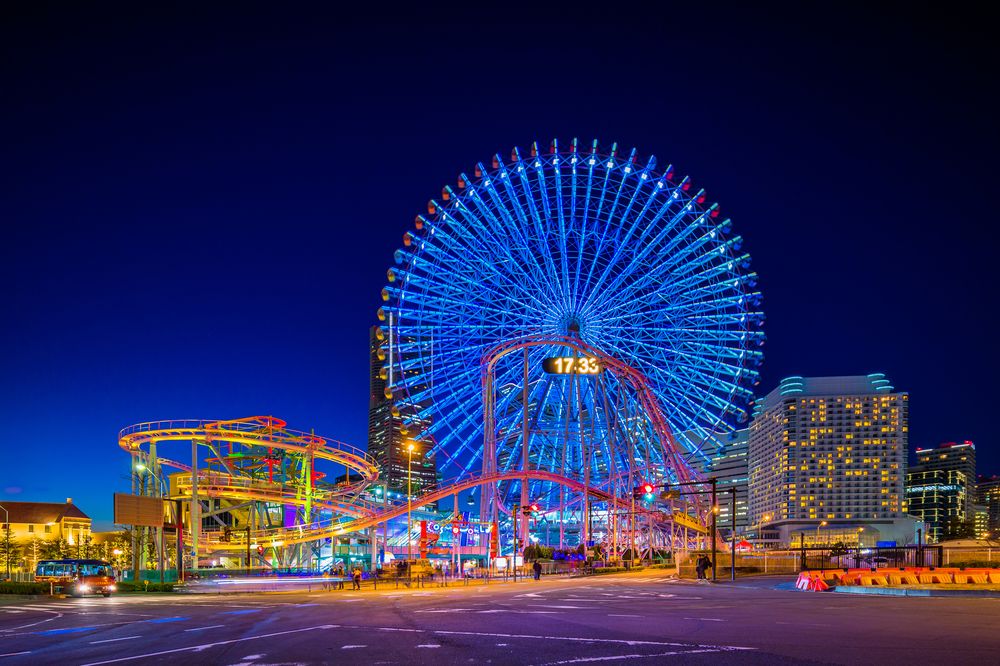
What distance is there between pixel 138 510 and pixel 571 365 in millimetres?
28530

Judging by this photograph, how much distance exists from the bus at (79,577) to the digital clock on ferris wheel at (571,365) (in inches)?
1184

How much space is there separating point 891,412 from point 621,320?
487 feet

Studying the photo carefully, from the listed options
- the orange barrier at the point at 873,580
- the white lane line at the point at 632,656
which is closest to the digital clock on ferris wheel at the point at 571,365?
the orange barrier at the point at 873,580

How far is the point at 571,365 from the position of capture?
201 ft

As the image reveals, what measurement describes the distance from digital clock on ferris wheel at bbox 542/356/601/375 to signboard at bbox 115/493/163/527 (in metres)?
26.0

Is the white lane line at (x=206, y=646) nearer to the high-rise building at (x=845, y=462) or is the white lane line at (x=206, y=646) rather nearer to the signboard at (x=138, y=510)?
the signboard at (x=138, y=510)

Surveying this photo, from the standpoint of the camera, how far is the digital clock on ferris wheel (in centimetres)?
6062

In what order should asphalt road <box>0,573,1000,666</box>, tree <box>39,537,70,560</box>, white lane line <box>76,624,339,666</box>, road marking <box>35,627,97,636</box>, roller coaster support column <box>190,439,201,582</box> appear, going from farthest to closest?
tree <box>39,537,70,560</box>
roller coaster support column <box>190,439,201,582</box>
road marking <box>35,627,97,636</box>
white lane line <box>76,624,339,666</box>
asphalt road <box>0,573,1000,666</box>

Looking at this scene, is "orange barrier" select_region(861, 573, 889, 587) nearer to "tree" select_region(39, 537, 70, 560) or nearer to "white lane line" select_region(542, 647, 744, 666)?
"white lane line" select_region(542, 647, 744, 666)

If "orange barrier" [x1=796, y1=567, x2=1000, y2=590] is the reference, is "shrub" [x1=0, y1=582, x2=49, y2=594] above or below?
below

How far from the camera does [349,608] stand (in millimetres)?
26719

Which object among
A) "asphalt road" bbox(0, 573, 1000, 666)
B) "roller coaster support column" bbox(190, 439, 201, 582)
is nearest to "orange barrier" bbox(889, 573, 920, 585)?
"asphalt road" bbox(0, 573, 1000, 666)

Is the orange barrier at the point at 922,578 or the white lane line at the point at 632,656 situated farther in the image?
the orange barrier at the point at 922,578

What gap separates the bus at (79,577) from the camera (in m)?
40.2
